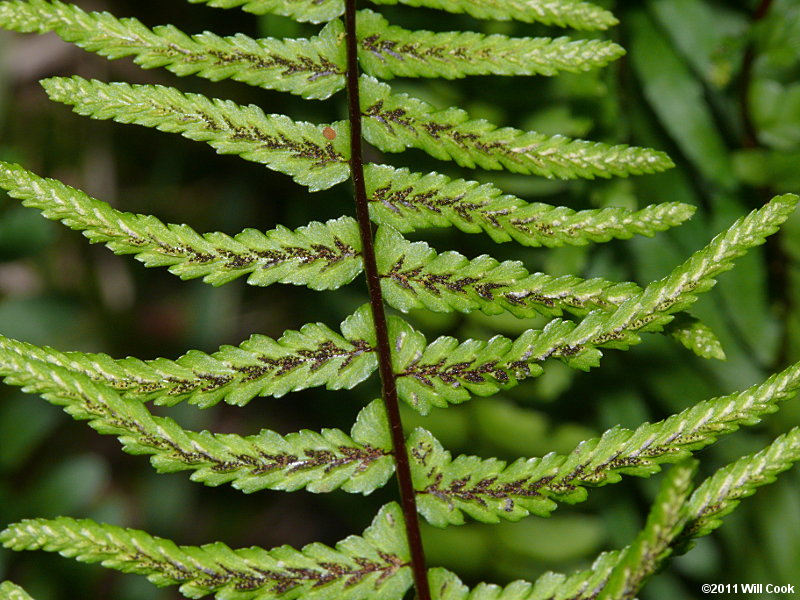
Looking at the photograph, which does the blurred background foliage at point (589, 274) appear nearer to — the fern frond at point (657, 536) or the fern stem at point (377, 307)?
the fern stem at point (377, 307)

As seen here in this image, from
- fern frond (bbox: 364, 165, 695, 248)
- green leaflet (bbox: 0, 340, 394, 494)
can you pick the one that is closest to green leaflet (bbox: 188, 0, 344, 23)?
fern frond (bbox: 364, 165, 695, 248)

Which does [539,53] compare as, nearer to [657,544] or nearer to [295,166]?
[295,166]

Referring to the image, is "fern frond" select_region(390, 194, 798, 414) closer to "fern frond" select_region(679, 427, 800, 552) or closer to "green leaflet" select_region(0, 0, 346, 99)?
"fern frond" select_region(679, 427, 800, 552)

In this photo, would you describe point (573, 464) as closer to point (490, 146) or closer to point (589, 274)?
point (490, 146)

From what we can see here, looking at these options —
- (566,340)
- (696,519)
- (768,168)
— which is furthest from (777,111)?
(696,519)

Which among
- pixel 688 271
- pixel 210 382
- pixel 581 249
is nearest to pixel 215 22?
pixel 581 249

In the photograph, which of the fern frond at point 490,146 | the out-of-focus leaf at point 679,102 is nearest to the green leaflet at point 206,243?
the fern frond at point 490,146
